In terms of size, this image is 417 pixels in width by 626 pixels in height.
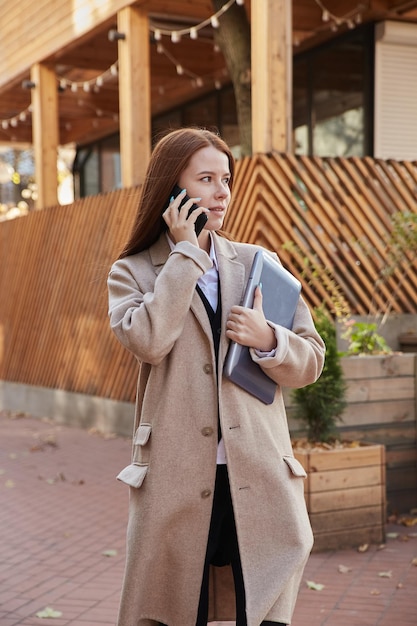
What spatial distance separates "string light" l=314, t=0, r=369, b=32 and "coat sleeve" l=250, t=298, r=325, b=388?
7833mm

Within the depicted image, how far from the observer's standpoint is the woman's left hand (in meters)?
2.31

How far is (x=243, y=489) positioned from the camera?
232cm

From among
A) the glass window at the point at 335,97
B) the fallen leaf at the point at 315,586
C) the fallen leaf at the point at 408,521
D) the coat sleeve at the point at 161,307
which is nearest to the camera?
the coat sleeve at the point at 161,307

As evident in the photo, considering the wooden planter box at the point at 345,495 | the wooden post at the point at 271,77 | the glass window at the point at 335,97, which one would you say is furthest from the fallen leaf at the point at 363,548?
the glass window at the point at 335,97

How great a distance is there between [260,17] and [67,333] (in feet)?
15.5

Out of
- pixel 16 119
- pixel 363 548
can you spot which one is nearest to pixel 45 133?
pixel 16 119

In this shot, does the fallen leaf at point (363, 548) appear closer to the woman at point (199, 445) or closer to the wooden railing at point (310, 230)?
the wooden railing at point (310, 230)

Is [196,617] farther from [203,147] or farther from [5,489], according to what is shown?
[5,489]

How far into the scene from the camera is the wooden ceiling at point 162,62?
1012 centimetres

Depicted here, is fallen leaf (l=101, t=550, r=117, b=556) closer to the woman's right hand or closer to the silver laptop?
the silver laptop

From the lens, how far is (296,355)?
2.37 meters

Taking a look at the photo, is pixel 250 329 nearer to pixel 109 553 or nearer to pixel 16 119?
pixel 109 553


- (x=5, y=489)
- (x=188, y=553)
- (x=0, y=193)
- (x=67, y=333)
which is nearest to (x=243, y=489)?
(x=188, y=553)

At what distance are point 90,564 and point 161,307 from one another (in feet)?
10.4
